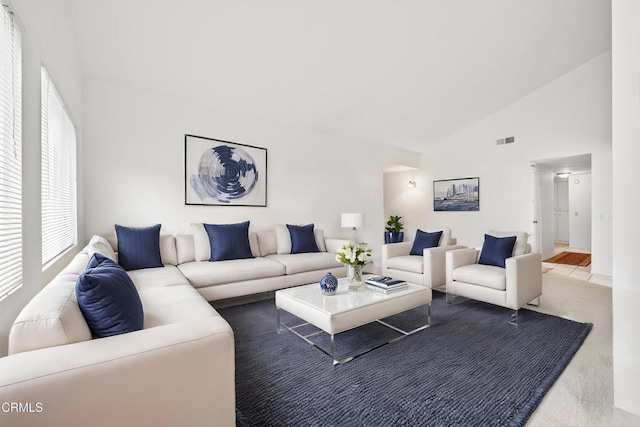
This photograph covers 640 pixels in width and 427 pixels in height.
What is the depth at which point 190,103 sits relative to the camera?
4020 millimetres

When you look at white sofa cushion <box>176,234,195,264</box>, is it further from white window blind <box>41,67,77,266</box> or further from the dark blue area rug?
the dark blue area rug

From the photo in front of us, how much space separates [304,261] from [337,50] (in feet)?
8.75

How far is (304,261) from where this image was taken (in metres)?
3.88

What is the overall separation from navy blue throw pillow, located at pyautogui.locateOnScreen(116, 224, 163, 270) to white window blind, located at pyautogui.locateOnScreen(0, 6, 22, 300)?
1813mm

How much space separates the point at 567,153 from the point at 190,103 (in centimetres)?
623

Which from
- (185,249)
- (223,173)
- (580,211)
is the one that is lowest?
(185,249)

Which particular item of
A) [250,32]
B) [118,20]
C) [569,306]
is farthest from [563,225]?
[118,20]

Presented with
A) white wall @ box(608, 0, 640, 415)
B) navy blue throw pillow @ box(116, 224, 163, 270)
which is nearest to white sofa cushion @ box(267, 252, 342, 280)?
navy blue throw pillow @ box(116, 224, 163, 270)

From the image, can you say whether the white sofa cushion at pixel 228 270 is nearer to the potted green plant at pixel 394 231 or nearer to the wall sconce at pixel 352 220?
the wall sconce at pixel 352 220

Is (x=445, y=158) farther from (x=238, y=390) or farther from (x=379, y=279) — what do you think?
(x=238, y=390)

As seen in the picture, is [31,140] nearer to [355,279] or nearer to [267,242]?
[355,279]

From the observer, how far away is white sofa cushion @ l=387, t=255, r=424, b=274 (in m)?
3.75

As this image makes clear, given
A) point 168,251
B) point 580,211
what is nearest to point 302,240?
point 168,251

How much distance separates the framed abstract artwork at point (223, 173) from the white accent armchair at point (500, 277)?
9.50 ft
